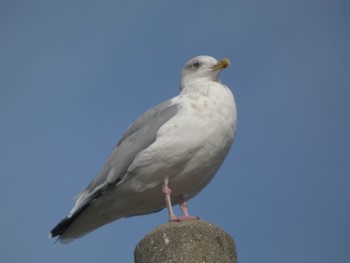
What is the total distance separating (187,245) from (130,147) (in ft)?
8.31

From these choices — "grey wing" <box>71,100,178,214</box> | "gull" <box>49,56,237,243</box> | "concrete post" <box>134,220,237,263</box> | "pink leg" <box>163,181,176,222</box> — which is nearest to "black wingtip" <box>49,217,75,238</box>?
"gull" <box>49,56,237,243</box>

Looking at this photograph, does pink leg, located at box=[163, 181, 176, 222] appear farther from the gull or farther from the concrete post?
the concrete post

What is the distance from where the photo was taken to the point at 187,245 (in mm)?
5910

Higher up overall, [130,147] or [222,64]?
[222,64]

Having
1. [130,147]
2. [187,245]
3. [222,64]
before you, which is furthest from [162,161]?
[222,64]

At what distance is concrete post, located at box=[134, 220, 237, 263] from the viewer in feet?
19.2

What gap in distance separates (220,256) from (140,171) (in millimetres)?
2181

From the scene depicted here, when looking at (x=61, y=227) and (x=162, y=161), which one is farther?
(x=61, y=227)

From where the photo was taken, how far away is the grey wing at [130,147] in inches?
314

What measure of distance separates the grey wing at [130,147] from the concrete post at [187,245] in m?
1.96

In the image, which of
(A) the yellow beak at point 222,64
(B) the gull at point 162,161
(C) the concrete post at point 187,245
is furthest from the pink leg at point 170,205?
(A) the yellow beak at point 222,64

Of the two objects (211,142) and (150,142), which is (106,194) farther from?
(211,142)

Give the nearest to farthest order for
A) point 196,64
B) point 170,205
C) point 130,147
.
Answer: point 170,205 → point 130,147 → point 196,64

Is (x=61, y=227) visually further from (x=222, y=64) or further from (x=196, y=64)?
(x=222, y=64)
